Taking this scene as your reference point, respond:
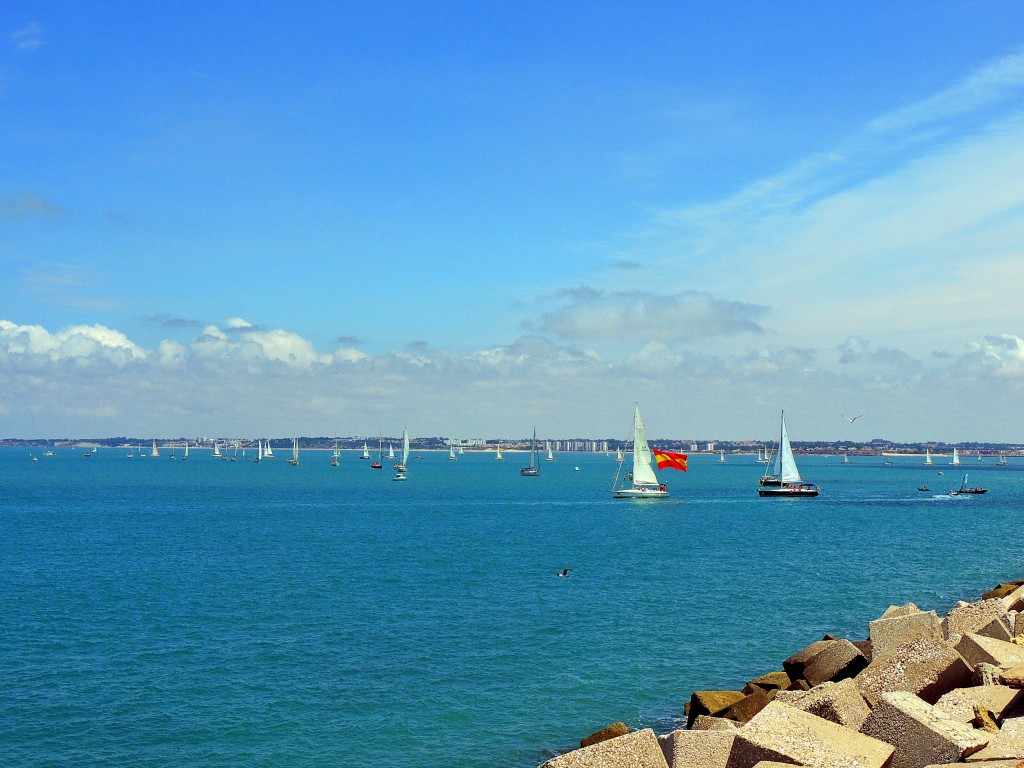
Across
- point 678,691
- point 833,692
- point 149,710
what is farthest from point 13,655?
point 833,692

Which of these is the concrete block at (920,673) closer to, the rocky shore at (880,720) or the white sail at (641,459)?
the rocky shore at (880,720)

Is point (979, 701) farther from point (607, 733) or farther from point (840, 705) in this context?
point (607, 733)

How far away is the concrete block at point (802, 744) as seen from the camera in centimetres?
1432

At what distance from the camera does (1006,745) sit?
558 inches

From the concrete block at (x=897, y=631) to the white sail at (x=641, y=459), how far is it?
94.1 meters

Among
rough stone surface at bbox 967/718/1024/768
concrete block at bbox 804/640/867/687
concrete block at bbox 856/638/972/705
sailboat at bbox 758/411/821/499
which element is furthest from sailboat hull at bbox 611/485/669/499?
rough stone surface at bbox 967/718/1024/768

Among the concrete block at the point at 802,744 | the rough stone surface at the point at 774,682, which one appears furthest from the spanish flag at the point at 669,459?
the concrete block at the point at 802,744

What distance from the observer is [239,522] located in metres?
93.8

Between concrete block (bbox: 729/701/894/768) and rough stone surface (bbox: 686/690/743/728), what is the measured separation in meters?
8.03

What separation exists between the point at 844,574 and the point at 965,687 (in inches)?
1589

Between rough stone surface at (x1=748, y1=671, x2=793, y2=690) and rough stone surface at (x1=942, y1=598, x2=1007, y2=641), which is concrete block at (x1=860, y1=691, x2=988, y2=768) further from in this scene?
rough stone surface at (x1=942, y1=598, x2=1007, y2=641)

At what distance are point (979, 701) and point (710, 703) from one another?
7.52m

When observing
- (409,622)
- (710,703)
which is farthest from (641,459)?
(710,703)

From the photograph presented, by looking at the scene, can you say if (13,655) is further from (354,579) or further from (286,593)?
(354,579)
